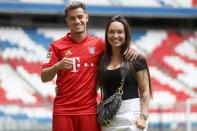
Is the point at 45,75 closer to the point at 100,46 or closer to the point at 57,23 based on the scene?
the point at 100,46

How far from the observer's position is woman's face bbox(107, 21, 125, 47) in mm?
4043

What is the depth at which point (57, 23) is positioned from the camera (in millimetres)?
14609

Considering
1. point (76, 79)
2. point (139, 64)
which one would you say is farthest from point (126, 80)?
point (76, 79)

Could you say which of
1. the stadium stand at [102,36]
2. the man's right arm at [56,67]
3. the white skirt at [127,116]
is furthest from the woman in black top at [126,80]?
the stadium stand at [102,36]

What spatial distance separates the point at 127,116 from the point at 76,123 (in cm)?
39

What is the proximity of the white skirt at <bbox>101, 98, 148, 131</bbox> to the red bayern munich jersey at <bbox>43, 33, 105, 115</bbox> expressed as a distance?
209 mm

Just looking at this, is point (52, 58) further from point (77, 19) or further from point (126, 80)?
point (126, 80)

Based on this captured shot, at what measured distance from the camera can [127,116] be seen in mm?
4055

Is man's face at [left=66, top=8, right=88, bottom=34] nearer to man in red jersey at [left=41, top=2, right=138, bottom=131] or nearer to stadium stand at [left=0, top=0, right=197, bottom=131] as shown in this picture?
man in red jersey at [left=41, top=2, right=138, bottom=131]

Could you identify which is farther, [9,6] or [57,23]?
[57,23]

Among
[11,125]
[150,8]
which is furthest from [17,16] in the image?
[11,125]

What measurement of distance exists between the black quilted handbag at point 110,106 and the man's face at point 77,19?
447 mm

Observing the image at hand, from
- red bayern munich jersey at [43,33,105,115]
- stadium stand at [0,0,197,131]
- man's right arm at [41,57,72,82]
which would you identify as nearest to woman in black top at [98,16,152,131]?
red bayern munich jersey at [43,33,105,115]

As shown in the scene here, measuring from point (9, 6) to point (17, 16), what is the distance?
2.76ft
